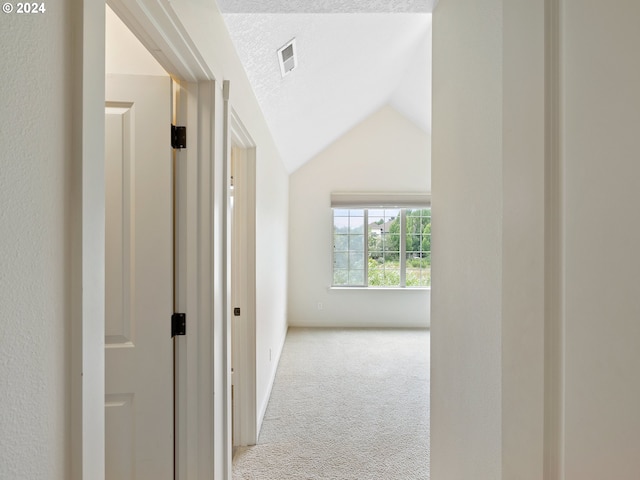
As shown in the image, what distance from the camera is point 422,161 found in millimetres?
5363

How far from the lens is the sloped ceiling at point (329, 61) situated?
4.80 ft

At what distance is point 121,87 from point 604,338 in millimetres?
1560

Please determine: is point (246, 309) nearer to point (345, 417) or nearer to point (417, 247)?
point (345, 417)

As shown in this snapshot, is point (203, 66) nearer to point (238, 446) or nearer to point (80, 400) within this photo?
point (80, 400)

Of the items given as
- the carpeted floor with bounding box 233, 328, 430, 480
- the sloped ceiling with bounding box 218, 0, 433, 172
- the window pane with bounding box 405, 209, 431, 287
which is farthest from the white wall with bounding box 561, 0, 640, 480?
the window pane with bounding box 405, 209, 431, 287

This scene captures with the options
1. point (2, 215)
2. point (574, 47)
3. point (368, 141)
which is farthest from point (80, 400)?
point (368, 141)

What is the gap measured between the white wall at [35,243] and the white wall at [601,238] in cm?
76

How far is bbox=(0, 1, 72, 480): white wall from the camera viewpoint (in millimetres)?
496

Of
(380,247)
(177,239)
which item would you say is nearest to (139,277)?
(177,239)

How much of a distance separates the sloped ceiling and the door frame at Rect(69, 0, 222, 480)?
0.48 meters

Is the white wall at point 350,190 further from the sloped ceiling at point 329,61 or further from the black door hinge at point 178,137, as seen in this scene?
the black door hinge at point 178,137

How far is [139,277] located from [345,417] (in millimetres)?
2033

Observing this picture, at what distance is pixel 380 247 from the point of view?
5535mm

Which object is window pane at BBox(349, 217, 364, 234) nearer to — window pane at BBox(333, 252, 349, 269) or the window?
the window
